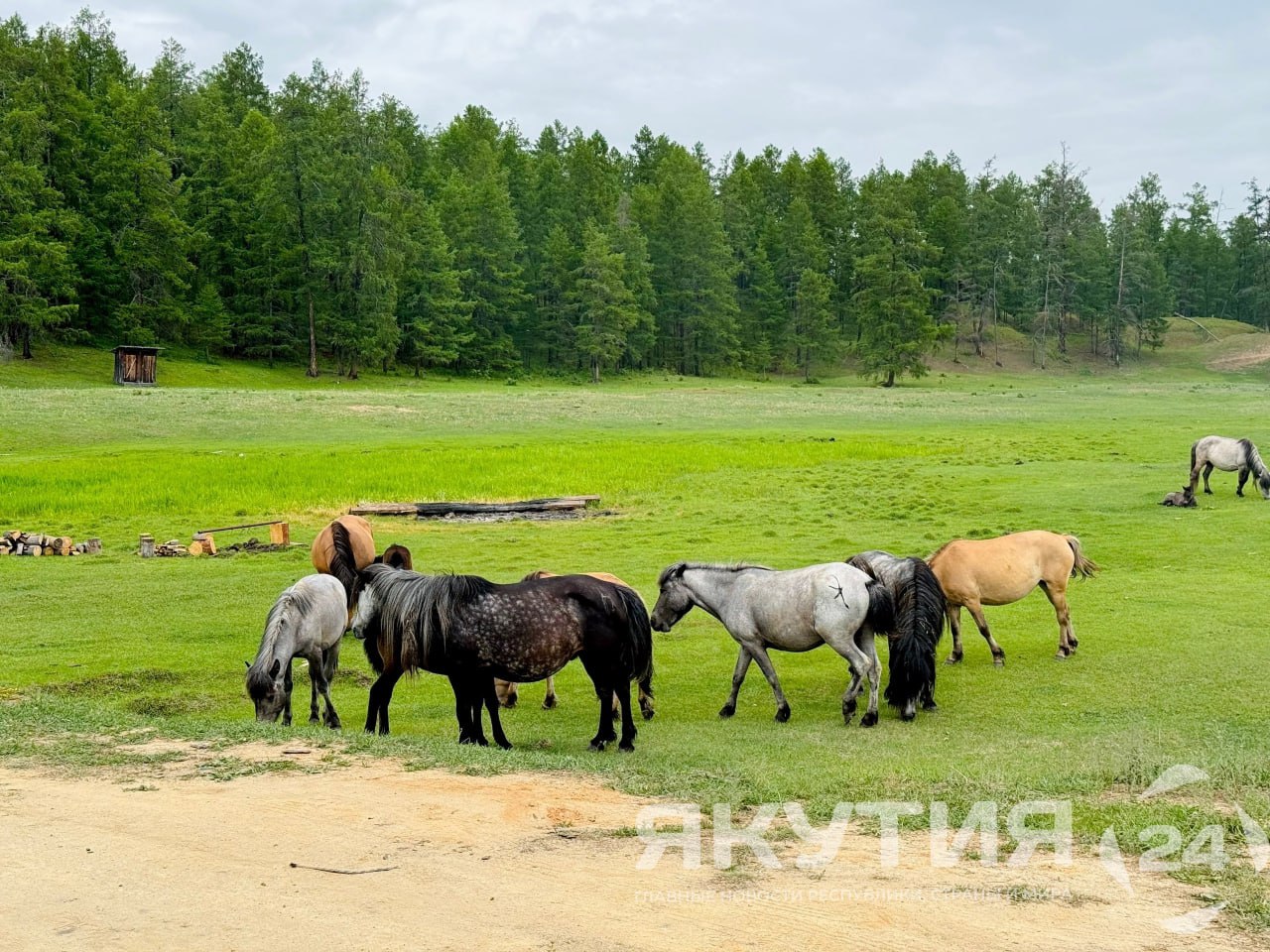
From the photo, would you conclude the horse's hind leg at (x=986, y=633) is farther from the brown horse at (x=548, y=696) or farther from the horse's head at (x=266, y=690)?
the horse's head at (x=266, y=690)

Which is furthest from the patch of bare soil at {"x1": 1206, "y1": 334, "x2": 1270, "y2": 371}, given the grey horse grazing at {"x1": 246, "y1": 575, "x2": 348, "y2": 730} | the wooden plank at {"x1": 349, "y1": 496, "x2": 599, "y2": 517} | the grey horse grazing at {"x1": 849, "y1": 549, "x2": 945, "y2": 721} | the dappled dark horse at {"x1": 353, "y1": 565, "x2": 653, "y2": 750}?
the grey horse grazing at {"x1": 246, "y1": 575, "x2": 348, "y2": 730}

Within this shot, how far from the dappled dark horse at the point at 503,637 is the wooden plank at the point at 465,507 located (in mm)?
13919

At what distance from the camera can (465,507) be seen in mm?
24406

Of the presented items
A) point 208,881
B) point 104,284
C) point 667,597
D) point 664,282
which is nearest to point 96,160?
point 104,284

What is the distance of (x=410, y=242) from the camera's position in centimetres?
7456

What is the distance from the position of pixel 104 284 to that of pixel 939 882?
73.0 metres

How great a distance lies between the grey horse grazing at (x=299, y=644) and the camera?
10.3 meters

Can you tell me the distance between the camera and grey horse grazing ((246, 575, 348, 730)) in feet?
33.7


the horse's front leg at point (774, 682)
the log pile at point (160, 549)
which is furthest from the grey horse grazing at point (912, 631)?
the log pile at point (160, 549)

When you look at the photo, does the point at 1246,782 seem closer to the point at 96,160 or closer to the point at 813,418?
the point at 813,418

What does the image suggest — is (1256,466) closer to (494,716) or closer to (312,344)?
(494,716)

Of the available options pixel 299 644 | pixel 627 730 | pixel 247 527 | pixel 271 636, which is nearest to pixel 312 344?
pixel 247 527

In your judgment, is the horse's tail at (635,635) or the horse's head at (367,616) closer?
the horse's tail at (635,635)

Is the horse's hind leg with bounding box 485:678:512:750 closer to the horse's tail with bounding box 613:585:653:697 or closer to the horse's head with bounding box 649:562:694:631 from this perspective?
the horse's tail with bounding box 613:585:653:697
